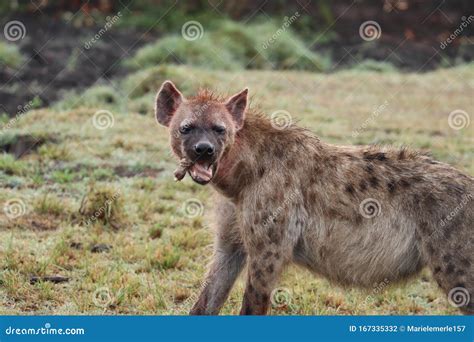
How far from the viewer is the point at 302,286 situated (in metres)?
6.44

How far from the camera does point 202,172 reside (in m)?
5.06

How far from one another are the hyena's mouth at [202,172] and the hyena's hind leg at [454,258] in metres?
1.33

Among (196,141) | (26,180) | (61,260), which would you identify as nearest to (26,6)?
(26,180)

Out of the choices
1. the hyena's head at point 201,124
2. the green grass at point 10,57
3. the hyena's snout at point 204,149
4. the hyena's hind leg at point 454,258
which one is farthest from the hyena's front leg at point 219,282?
the green grass at point 10,57

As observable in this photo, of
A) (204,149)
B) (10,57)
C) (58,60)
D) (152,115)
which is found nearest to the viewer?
(204,149)

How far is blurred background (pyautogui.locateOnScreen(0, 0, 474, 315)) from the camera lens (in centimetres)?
632

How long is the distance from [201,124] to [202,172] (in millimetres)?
289

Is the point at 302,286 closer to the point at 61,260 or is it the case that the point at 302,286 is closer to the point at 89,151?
the point at 61,260

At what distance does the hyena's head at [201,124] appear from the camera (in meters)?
5.05

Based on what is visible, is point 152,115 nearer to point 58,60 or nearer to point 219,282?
point 58,60

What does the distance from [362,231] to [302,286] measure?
1251mm

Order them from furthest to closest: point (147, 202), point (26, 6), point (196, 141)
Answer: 1. point (26, 6)
2. point (147, 202)
3. point (196, 141)

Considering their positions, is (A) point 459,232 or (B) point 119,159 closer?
(A) point 459,232

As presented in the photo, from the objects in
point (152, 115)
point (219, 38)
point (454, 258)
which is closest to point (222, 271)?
point (454, 258)
